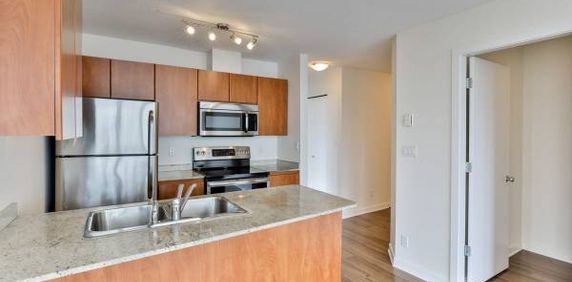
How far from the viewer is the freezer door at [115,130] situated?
2.43 metres

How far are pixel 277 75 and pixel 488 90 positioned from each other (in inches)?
103

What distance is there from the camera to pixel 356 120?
4.83m

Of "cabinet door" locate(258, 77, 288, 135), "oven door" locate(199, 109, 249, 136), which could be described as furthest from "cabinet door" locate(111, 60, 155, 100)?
"cabinet door" locate(258, 77, 288, 135)

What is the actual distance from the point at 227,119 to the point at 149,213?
196 cm

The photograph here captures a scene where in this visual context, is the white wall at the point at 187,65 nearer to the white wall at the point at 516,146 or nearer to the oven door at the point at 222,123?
the oven door at the point at 222,123

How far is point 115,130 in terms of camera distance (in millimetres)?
2539

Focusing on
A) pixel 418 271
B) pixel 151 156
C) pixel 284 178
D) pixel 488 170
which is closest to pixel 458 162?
pixel 488 170

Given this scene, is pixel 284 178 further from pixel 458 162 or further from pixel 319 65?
pixel 458 162

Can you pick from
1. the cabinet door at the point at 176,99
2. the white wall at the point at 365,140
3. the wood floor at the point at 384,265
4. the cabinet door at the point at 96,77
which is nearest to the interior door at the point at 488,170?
the wood floor at the point at 384,265

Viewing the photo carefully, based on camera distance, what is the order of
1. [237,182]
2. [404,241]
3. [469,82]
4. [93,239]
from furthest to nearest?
→ [237,182]
[404,241]
[469,82]
[93,239]

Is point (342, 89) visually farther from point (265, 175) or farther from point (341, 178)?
point (265, 175)

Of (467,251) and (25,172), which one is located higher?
(25,172)

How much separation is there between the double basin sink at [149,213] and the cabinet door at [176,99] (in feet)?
5.23

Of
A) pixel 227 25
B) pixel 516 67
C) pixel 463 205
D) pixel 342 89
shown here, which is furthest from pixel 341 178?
pixel 227 25
